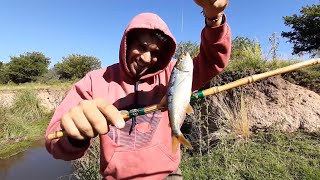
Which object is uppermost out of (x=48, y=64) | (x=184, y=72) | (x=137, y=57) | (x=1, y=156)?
(x=48, y=64)

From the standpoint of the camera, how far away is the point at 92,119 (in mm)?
1396

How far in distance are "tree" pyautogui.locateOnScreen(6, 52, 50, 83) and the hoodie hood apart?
32188 millimetres

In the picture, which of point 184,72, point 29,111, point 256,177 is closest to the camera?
point 184,72

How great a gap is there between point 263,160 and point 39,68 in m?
30.8

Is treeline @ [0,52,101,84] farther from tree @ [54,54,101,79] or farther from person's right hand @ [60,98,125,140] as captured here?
person's right hand @ [60,98,125,140]

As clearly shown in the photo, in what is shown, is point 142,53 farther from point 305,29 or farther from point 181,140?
point 305,29

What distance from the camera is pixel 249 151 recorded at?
601cm

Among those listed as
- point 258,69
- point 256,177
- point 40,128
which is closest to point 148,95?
point 256,177

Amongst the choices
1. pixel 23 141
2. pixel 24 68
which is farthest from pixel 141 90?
pixel 24 68

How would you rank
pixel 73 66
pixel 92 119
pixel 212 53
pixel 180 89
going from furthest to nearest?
1. pixel 73 66
2. pixel 212 53
3. pixel 180 89
4. pixel 92 119

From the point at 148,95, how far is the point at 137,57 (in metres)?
0.27

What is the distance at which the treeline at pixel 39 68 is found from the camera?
106 ft

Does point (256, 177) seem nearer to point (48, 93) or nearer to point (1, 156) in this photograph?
point (1, 156)

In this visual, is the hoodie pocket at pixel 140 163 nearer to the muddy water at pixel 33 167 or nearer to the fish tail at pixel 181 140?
the fish tail at pixel 181 140
